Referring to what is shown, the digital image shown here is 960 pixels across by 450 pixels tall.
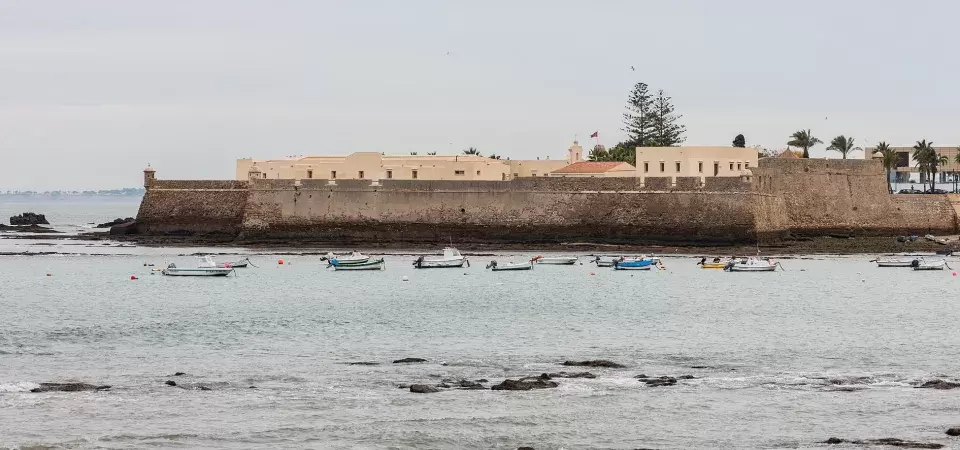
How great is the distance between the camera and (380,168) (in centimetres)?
7331

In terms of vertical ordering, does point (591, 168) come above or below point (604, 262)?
above

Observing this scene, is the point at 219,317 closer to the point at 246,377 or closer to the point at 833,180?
the point at 246,377

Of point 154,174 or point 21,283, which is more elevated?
point 154,174

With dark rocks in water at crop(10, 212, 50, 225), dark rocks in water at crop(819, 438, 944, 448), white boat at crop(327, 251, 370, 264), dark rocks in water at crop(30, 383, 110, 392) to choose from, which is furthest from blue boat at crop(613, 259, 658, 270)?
dark rocks in water at crop(10, 212, 50, 225)

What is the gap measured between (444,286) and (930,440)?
2920cm

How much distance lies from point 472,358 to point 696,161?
4194 centimetres

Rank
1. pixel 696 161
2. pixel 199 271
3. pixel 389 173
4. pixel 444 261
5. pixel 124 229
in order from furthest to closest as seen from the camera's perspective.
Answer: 1. pixel 124 229
2. pixel 389 173
3. pixel 696 161
4. pixel 444 261
5. pixel 199 271

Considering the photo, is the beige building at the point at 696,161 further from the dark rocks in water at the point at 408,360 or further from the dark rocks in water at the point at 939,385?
the dark rocks in water at the point at 939,385

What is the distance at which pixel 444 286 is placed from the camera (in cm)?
4878

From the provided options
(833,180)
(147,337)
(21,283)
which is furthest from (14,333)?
(833,180)

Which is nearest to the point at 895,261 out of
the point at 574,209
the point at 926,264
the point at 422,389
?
the point at 926,264

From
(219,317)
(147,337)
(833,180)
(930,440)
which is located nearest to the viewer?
(930,440)

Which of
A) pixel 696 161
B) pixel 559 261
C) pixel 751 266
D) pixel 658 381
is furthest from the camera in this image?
pixel 696 161

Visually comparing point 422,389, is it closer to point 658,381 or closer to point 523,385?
point 523,385
